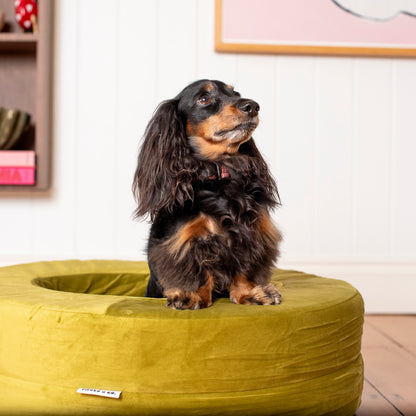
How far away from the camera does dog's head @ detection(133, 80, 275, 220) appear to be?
4.53 feet

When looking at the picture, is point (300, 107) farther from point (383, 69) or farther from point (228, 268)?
point (228, 268)

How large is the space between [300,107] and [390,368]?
1.35 meters

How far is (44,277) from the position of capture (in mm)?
1711

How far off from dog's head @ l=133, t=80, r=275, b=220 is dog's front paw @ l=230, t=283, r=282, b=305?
0.86 ft

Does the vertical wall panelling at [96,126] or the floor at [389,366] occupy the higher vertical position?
the vertical wall panelling at [96,126]

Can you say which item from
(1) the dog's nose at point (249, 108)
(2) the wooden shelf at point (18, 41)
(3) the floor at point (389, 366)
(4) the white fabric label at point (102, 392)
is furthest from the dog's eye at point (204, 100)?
(2) the wooden shelf at point (18, 41)

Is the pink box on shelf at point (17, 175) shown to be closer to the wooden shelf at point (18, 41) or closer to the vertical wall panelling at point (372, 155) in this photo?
the wooden shelf at point (18, 41)

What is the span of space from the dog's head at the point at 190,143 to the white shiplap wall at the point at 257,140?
118cm

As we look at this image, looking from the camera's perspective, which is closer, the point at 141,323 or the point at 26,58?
the point at 141,323

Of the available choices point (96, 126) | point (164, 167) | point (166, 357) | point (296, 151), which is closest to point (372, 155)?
point (296, 151)

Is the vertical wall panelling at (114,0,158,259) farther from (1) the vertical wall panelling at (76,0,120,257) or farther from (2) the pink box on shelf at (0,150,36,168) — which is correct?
(2) the pink box on shelf at (0,150,36,168)

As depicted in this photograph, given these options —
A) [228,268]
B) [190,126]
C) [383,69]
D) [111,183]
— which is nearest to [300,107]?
[383,69]

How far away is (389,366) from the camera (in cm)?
185

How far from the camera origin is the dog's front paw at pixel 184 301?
3.98 feet
